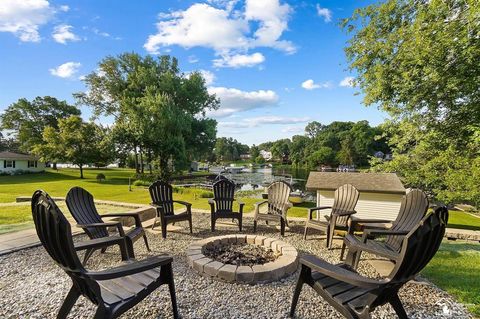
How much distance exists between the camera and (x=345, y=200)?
451 centimetres

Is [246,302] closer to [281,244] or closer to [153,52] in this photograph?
[281,244]

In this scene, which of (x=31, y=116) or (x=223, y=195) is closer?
(x=223, y=195)

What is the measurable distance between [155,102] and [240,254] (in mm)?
17265

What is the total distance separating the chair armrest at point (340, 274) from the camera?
1687 mm

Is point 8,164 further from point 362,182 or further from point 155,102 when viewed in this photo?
point 362,182

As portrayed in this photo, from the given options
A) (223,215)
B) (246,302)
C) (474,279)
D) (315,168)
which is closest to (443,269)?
(474,279)

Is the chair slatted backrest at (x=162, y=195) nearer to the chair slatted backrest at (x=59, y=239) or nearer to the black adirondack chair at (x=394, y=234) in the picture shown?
the chair slatted backrest at (x=59, y=239)

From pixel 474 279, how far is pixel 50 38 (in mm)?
13520

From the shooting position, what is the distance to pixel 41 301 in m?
2.39

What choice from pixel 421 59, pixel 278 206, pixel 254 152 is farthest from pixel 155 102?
pixel 254 152

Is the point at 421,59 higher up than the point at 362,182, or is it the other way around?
the point at 421,59

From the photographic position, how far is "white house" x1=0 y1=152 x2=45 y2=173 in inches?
1011

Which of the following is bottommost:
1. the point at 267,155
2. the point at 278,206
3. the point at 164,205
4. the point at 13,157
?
the point at 278,206

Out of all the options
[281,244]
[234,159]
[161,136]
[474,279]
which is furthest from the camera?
[234,159]
